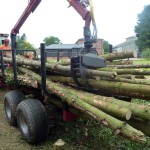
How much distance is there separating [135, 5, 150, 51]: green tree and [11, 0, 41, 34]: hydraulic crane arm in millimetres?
47774

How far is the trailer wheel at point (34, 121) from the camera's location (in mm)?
5535

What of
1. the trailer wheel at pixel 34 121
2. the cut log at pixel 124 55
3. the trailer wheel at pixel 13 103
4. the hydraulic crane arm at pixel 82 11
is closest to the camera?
the cut log at pixel 124 55

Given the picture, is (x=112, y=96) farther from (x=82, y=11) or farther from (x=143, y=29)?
(x=143, y=29)

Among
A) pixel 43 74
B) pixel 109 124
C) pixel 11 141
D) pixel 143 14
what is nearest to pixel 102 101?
pixel 109 124

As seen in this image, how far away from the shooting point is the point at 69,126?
6383mm

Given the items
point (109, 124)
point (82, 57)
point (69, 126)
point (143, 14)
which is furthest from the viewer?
point (143, 14)

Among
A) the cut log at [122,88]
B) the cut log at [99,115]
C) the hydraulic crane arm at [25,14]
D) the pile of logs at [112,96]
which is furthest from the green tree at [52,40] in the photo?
the cut log at [122,88]

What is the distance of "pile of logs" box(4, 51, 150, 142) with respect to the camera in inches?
150

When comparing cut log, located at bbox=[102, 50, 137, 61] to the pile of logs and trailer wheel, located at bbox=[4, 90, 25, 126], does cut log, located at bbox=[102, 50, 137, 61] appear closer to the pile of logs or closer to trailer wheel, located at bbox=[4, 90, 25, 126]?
the pile of logs

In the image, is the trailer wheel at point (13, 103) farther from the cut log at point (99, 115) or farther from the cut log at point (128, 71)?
the cut log at point (128, 71)

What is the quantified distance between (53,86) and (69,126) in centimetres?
130

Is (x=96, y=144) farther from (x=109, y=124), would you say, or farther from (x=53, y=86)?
(x=109, y=124)

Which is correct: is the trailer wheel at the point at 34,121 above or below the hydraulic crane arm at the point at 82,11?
below

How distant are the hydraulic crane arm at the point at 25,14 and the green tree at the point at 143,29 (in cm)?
4777
